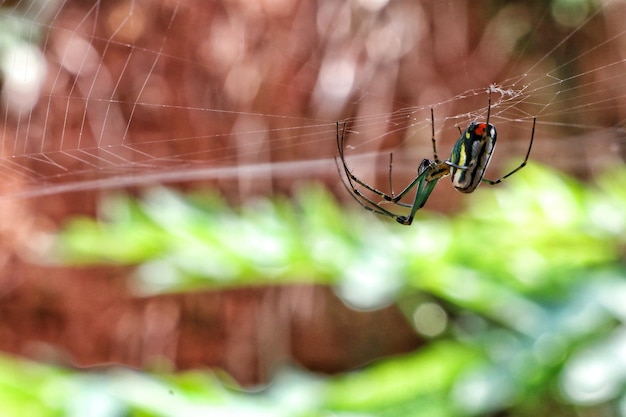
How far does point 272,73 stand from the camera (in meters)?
2.76

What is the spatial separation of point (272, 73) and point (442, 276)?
1531 mm

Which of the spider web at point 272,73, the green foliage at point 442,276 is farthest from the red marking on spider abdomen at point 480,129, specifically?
the spider web at point 272,73

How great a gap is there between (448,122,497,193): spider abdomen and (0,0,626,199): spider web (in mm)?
1538

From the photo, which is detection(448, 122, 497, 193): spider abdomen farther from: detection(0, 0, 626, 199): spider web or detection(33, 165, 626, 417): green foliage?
detection(0, 0, 626, 199): spider web

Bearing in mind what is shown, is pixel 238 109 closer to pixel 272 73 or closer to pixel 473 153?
pixel 272 73

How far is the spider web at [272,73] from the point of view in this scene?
8.82 ft

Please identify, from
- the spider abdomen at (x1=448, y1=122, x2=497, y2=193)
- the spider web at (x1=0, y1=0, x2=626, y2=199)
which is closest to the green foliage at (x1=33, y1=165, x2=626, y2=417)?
the spider abdomen at (x1=448, y1=122, x2=497, y2=193)

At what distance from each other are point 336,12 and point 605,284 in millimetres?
1746

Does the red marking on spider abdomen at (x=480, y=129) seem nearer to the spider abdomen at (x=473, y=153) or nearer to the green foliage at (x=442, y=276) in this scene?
the spider abdomen at (x=473, y=153)

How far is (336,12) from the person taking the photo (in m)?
2.73

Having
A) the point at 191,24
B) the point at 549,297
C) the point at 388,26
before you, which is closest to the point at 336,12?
the point at 388,26

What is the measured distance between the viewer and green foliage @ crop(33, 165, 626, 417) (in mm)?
1266

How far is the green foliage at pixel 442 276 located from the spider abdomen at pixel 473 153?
36 cm

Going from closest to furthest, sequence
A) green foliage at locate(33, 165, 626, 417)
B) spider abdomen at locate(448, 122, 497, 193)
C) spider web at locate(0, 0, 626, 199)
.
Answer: spider abdomen at locate(448, 122, 497, 193), green foliage at locate(33, 165, 626, 417), spider web at locate(0, 0, 626, 199)
